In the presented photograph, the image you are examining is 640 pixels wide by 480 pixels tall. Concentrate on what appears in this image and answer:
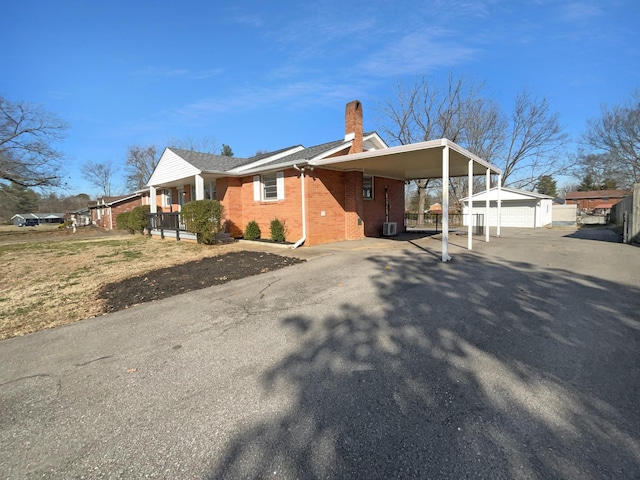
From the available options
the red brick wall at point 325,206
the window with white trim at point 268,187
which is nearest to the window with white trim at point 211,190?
the window with white trim at point 268,187

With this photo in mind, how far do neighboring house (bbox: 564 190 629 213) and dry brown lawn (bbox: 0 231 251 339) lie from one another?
71472mm

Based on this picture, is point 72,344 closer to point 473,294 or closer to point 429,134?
point 473,294

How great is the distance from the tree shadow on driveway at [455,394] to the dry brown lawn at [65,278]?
4028 mm

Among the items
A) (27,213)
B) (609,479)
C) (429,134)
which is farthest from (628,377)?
(27,213)

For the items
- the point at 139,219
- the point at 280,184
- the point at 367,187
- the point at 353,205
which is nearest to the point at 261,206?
the point at 280,184

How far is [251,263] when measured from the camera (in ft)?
29.2

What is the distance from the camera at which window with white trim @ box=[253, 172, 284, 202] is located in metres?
12.9

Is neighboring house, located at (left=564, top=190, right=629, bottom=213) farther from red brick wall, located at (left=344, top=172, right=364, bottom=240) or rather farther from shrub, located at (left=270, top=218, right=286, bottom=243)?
shrub, located at (left=270, top=218, right=286, bottom=243)

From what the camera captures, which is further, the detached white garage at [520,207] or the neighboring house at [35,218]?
the neighboring house at [35,218]

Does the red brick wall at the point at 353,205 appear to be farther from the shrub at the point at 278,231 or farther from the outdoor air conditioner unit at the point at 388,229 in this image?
the shrub at the point at 278,231

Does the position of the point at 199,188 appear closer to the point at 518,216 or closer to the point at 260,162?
the point at 260,162

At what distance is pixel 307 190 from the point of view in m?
11.7

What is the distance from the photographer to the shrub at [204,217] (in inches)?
476

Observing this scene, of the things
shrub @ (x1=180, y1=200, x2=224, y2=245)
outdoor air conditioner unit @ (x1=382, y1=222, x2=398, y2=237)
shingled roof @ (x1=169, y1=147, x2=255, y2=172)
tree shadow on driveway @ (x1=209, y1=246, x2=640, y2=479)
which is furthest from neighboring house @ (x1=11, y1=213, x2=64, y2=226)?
tree shadow on driveway @ (x1=209, y1=246, x2=640, y2=479)
